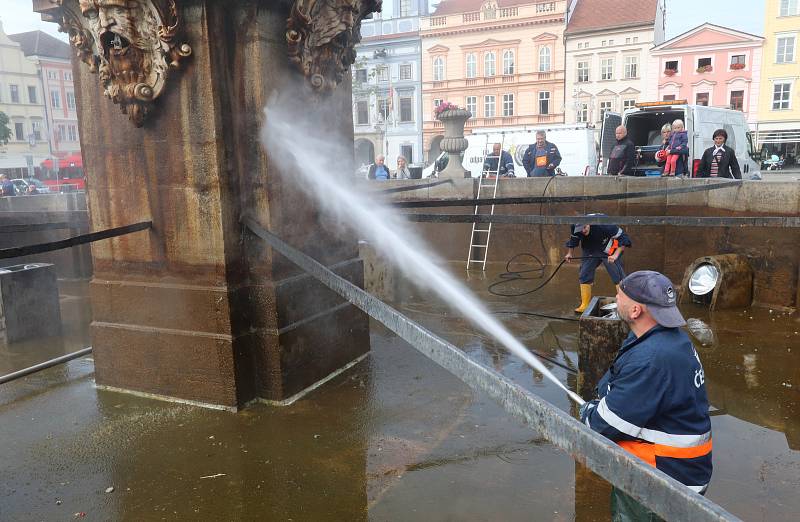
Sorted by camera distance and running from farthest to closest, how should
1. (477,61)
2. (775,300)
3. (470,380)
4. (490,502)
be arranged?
(477,61) → (775,300) → (490,502) → (470,380)

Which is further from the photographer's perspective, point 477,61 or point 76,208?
point 477,61

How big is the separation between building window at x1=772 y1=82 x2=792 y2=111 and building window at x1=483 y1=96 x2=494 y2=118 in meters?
21.7

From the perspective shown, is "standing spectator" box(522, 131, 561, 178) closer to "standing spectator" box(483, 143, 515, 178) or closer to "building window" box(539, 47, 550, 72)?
"standing spectator" box(483, 143, 515, 178)

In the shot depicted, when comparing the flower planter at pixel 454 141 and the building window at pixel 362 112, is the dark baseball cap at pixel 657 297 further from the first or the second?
the building window at pixel 362 112

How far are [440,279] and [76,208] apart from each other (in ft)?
26.6

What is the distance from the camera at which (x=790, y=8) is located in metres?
46.4

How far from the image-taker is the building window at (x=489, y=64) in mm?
53250

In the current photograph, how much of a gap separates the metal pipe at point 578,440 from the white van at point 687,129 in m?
13.4

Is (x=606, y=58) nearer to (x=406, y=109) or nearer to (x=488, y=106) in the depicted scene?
(x=488, y=106)

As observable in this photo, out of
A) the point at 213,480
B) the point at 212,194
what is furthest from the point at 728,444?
the point at 212,194

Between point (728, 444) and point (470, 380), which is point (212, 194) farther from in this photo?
point (728, 444)

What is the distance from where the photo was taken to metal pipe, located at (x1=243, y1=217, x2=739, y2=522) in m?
1.66

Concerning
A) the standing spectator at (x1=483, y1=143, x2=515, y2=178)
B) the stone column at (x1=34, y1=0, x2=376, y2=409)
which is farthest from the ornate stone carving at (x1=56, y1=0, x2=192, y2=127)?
the standing spectator at (x1=483, y1=143, x2=515, y2=178)

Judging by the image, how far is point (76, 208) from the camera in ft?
41.3
